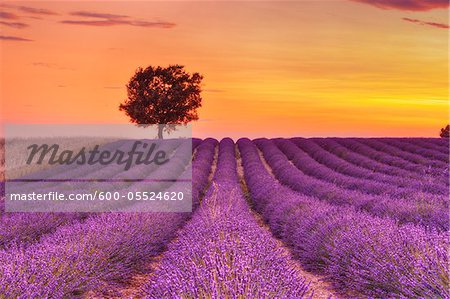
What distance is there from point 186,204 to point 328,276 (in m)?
4.44

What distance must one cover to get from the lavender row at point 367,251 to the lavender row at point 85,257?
2020 mm

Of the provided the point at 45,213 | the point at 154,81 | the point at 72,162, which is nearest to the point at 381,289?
the point at 45,213

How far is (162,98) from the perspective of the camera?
36.4m

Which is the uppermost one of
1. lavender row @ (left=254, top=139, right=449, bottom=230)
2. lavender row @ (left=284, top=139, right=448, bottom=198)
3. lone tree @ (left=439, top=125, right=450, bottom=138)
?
lone tree @ (left=439, top=125, right=450, bottom=138)

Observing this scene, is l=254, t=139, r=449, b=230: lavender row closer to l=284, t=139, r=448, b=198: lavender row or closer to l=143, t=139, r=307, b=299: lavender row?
l=284, t=139, r=448, b=198: lavender row

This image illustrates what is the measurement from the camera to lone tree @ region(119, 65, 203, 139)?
36.6m

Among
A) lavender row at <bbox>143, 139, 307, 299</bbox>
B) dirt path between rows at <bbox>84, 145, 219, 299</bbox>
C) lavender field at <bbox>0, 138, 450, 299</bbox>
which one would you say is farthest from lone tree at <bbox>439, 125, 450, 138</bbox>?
lavender row at <bbox>143, 139, 307, 299</bbox>

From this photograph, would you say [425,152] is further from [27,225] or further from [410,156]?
[27,225]

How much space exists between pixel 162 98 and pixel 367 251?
105 feet

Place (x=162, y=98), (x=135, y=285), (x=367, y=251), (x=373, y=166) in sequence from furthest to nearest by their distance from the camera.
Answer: (x=162, y=98) → (x=373, y=166) → (x=135, y=285) → (x=367, y=251)

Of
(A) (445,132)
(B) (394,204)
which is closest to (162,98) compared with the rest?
(A) (445,132)

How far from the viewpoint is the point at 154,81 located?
3762 centimetres

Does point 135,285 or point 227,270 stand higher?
point 227,270

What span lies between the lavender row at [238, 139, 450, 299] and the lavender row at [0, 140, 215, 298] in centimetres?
202
